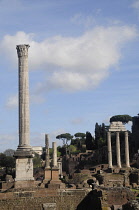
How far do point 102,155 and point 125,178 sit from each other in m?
35.9

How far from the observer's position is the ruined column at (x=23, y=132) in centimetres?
2625

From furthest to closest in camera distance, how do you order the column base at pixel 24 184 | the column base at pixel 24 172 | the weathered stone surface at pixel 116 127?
the weathered stone surface at pixel 116 127 → the column base at pixel 24 172 → the column base at pixel 24 184

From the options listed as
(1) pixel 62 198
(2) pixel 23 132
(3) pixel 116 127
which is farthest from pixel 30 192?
(3) pixel 116 127

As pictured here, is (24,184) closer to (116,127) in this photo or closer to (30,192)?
(30,192)

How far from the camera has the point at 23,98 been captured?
94.5 feet

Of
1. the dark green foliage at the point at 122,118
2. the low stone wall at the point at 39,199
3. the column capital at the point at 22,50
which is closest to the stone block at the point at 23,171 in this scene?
the low stone wall at the point at 39,199

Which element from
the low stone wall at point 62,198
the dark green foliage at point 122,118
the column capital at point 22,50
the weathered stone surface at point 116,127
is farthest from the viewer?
the dark green foliage at point 122,118

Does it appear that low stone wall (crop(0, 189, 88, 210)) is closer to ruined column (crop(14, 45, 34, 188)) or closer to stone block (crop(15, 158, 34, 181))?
stone block (crop(15, 158, 34, 181))

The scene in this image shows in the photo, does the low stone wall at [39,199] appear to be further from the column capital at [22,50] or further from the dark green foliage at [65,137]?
the dark green foliage at [65,137]

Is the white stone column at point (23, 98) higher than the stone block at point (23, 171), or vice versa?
the white stone column at point (23, 98)

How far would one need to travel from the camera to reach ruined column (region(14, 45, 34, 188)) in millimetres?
26250

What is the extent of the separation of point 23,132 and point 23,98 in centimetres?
256

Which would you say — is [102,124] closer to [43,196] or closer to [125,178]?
[125,178]

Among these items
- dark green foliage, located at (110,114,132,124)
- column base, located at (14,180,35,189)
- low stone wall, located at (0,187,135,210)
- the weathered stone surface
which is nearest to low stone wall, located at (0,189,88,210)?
low stone wall, located at (0,187,135,210)
